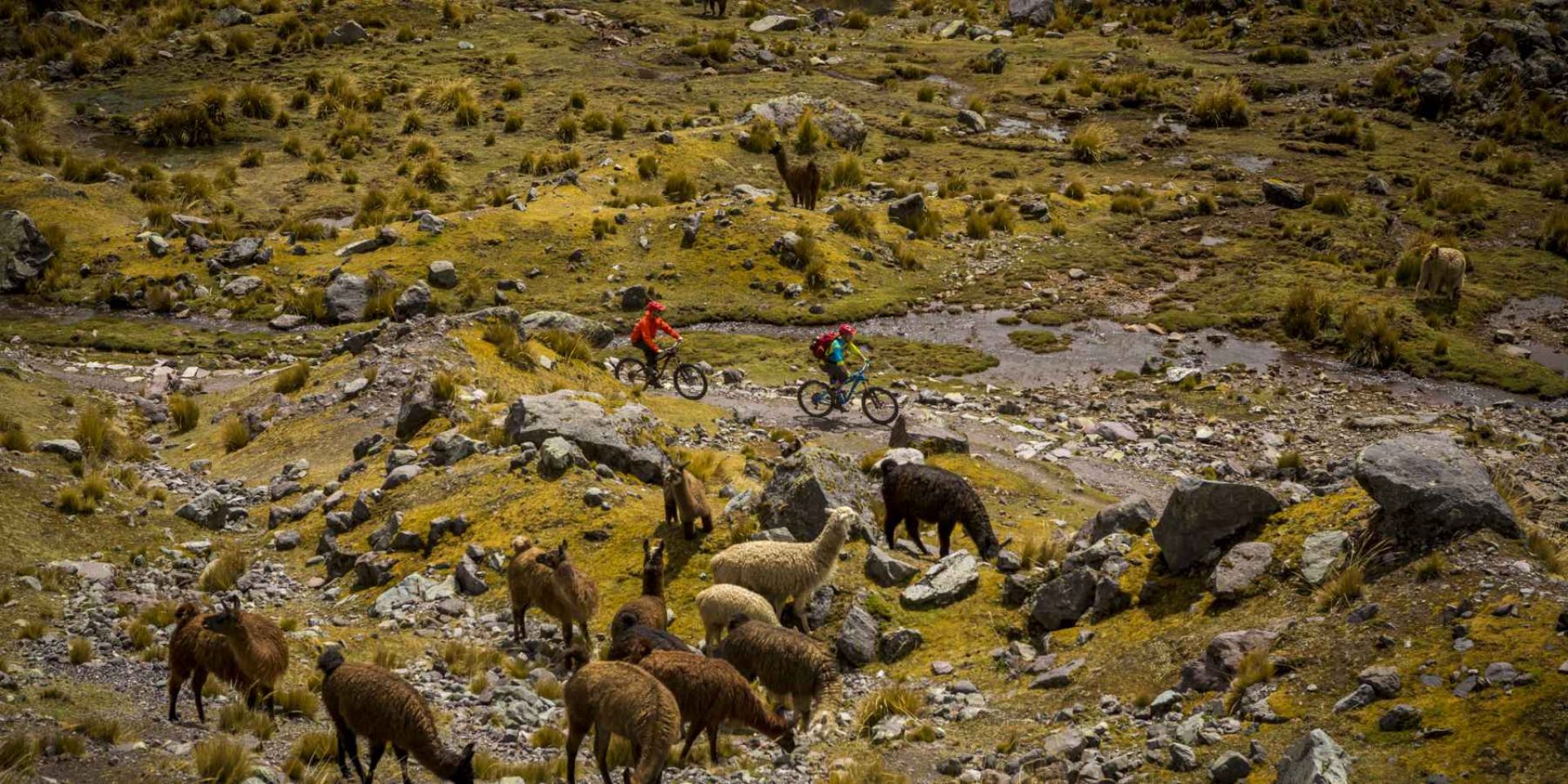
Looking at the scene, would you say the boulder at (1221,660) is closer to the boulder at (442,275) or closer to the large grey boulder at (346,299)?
the boulder at (442,275)

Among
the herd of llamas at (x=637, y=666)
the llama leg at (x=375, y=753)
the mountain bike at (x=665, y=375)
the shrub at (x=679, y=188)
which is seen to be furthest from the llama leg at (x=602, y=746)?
the shrub at (x=679, y=188)

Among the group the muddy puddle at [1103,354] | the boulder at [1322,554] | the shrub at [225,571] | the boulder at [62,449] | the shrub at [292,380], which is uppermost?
the boulder at [1322,554]

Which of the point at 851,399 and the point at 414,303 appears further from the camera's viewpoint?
the point at 414,303

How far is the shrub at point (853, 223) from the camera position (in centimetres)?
3419

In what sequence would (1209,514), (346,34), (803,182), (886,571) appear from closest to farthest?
(1209,514)
(886,571)
(803,182)
(346,34)

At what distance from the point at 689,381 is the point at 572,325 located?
10.1 ft

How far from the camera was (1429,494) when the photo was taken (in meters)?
10.7

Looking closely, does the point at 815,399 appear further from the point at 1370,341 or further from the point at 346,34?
the point at 346,34

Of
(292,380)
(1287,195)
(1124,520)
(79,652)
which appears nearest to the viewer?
(79,652)

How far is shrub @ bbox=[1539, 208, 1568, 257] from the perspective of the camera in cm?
3544

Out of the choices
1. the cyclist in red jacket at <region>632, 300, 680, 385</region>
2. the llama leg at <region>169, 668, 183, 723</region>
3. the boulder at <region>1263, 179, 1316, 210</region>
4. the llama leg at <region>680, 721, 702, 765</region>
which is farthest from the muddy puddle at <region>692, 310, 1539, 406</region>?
the llama leg at <region>169, 668, 183, 723</region>

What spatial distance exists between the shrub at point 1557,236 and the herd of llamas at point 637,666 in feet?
103

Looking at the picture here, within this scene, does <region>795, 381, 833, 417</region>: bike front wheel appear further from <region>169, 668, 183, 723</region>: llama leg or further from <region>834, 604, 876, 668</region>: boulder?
<region>169, 668, 183, 723</region>: llama leg

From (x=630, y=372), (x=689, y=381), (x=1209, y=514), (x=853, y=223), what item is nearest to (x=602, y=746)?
(x=1209, y=514)
